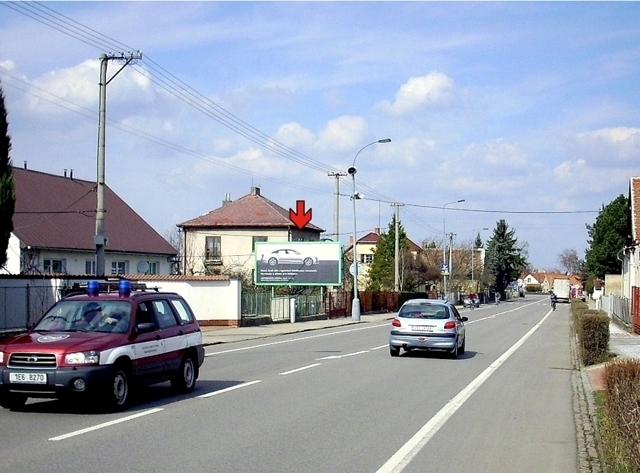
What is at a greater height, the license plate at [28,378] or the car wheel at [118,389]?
the license plate at [28,378]

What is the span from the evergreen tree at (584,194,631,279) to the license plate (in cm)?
7367

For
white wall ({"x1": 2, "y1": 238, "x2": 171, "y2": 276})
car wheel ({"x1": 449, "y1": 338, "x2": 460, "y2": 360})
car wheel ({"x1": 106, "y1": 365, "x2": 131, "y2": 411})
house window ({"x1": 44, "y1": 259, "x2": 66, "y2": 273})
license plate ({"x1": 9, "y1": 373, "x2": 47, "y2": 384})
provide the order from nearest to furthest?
license plate ({"x1": 9, "y1": 373, "x2": 47, "y2": 384})
car wheel ({"x1": 106, "y1": 365, "x2": 131, "y2": 411})
car wheel ({"x1": 449, "y1": 338, "x2": 460, "y2": 360})
white wall ({"x1": 2, "y1": 238, "x2": 171, "y2": 276})
house window ({"x1": 44, "y1": 259, "x2": 66, "y2": 273})

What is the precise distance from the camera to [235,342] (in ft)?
97.1

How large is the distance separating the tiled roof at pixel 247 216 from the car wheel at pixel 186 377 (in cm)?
5869

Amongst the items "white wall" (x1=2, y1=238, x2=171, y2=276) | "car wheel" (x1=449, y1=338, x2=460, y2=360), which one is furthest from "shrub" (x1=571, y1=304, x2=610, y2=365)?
"white wall" (x1=2, y1=238, x2=171, y2=276)

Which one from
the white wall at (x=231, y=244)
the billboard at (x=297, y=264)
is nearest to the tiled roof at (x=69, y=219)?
the billboard at (x=297, y=264)

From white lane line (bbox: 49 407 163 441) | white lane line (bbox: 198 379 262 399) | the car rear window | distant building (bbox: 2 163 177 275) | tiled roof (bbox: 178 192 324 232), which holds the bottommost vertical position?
white lane line (bbox: 198 379 262 399)

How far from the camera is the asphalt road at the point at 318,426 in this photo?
8.86 metres

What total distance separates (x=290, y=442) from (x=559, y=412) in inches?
205

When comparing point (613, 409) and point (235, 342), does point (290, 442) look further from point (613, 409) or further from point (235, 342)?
point (235, 342)

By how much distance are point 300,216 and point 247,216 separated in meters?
8.26

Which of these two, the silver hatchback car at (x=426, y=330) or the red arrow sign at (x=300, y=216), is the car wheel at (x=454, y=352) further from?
the red arrow sign at (x=300, y=216)

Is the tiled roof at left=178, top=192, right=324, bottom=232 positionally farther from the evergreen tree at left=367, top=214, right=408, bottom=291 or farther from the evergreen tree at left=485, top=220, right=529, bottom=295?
the evergreen tree at left=485, top=220, right=529, bottom=295

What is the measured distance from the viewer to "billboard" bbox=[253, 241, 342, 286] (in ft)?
179
